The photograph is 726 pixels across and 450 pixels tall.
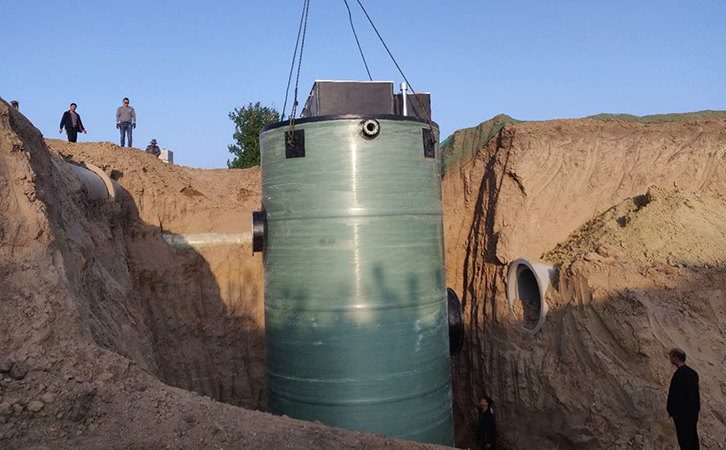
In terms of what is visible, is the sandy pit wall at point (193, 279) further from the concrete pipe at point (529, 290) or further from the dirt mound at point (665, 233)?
the dirt mound at point (665, 233)

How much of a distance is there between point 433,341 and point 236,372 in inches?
166

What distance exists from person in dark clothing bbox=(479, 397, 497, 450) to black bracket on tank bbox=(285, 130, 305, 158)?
16.2 ft

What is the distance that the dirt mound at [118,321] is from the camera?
332cm

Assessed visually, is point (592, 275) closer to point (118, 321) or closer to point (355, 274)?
point (355, 274)

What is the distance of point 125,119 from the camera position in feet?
39.9

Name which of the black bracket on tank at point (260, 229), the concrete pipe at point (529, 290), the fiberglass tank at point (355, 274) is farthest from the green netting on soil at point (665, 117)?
the black bracket on tank at point (260, 229)

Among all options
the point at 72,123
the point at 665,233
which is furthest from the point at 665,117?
the point at 72,123

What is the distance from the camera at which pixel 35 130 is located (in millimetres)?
5348

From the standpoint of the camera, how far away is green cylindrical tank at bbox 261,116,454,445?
6.05 m

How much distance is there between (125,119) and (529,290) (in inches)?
345

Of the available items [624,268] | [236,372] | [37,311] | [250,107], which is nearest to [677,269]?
[624,268]

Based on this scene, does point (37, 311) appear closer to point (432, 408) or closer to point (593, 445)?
point (432, 408)

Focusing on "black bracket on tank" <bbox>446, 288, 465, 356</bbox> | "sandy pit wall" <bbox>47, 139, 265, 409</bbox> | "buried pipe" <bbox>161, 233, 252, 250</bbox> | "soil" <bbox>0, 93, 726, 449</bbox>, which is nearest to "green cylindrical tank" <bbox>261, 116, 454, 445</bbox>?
"black bracket on tank" <bbox>446, 288, 465, 356</bbox>

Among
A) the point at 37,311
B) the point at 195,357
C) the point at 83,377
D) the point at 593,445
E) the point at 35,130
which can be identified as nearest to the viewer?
the point at 83,377
